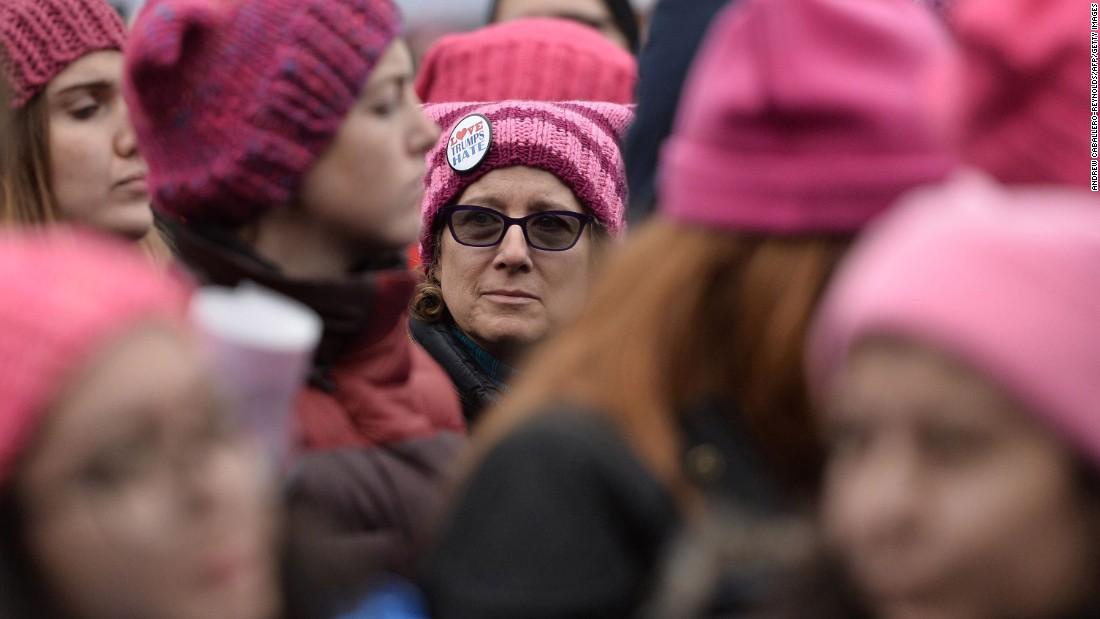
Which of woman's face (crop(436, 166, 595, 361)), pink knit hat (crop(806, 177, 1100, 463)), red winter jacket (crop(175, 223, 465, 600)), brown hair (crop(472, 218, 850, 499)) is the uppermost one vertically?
pink knit hat (crop(806, 177, 1100, 463))

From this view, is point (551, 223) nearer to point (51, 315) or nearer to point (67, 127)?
point (67, 127)

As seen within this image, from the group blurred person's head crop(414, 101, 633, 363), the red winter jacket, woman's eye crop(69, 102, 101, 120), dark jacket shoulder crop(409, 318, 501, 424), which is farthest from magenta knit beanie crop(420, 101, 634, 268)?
the red winter jacket

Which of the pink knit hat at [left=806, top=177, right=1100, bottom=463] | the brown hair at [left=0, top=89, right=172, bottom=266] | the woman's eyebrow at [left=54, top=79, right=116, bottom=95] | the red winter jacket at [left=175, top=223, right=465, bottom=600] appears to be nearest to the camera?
the pink knit hat at [left=806, top=177, right=1100, bottom=463]

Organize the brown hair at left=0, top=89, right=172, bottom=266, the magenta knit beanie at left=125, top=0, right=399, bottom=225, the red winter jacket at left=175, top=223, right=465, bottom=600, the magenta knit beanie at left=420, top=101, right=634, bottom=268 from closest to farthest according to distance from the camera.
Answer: the red winter jacket at left=175, top=223, right=465, bottom=600 → the magenta knit beanie at left=125, top=0, right=399, bottom=225 → the brown hair at left=0, top=89, right=172, bottom=266 → the magenta knit beanie at left=420, top=101, right=634, bottom=268

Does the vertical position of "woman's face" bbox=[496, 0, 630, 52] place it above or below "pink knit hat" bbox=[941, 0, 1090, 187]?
below

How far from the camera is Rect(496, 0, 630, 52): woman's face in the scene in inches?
247

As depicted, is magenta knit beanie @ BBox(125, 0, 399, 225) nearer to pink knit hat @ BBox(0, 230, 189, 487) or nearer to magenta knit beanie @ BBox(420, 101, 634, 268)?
pink knit hat @ BBox(0, 230, 189, 487)

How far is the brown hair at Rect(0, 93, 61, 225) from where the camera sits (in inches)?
154

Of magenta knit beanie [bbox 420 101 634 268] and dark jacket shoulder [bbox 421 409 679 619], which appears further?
magenta knit beanie [bbox 420 101 634 268]

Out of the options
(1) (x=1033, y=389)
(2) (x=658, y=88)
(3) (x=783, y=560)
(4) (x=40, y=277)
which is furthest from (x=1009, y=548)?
(2) (x=658, y=88)

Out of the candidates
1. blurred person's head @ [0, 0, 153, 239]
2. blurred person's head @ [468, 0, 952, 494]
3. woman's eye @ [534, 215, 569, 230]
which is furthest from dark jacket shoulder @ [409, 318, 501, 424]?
blurred person's head @ [468, 0, 952, 494]

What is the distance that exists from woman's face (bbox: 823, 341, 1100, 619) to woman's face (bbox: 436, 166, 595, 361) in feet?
7.98

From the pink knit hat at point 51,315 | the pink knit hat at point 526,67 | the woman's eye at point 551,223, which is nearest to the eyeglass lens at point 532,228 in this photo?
the woman's eye at point 551,223

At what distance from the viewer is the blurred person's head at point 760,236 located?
223cm
